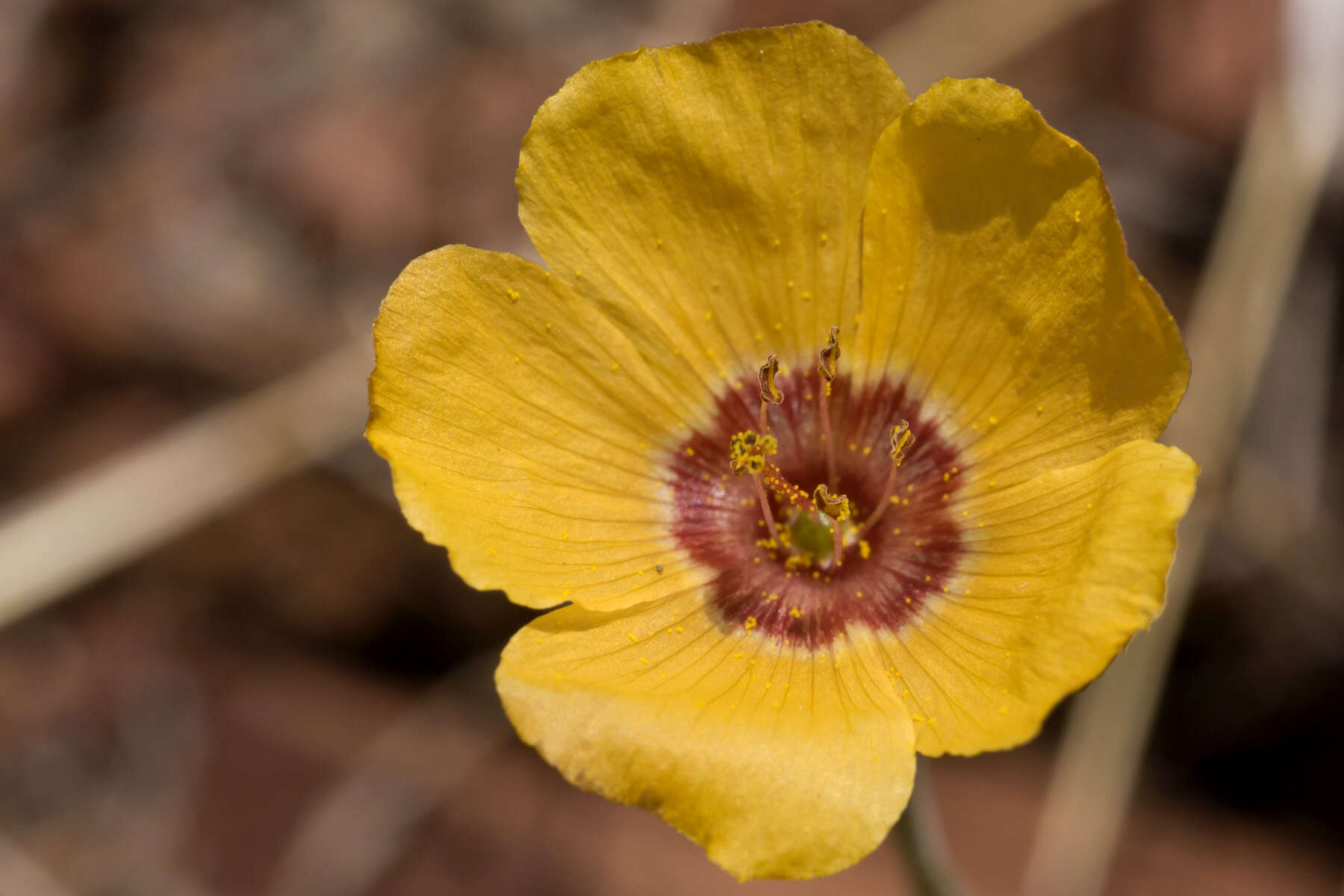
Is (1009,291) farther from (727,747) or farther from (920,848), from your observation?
(920,848)

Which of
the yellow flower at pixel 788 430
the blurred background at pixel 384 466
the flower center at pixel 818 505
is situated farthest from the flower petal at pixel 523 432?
the blurred background at pixel 384 466

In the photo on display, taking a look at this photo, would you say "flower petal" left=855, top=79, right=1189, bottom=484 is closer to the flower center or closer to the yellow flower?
the yellow flower

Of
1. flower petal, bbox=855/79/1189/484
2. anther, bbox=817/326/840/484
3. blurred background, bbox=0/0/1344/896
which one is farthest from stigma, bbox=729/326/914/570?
blurred background, bbox=0/0/1344/896

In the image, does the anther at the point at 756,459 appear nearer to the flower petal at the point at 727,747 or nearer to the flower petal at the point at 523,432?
the flower petal at the point at 523,432

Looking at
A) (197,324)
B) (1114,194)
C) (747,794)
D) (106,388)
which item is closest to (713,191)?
(747,794)

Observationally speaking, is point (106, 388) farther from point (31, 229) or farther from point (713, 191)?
point (713, 191)

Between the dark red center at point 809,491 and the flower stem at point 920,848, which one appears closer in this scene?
the dark red center at point 809,491
